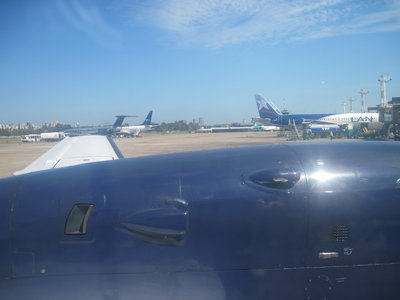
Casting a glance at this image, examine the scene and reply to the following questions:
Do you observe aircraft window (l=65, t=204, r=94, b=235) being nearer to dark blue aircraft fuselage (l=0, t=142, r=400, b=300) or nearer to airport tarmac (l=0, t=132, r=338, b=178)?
dark blue aircraft fuselage (l=0, t=142, r=400, b=300)

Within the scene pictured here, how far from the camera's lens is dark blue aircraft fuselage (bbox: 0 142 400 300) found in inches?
70.3

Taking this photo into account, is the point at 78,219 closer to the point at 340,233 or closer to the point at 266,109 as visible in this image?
the point at 340,233

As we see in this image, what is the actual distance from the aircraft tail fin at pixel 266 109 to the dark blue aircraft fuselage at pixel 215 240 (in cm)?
4556

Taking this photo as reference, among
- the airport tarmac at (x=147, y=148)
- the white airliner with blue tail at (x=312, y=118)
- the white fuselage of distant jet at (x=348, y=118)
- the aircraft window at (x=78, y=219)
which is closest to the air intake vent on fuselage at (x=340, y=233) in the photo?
the aircraft window at (x=78, y=219)

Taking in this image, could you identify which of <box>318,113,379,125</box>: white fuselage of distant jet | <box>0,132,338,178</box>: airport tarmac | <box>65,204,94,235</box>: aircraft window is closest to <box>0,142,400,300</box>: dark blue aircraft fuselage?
<box>65,204,94,235</box>: aircraft window

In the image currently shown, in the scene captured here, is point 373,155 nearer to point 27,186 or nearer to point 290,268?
point 290,268

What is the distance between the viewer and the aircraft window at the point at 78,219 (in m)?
1.84

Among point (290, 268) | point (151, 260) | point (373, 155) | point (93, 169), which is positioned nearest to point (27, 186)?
point (93, 169)

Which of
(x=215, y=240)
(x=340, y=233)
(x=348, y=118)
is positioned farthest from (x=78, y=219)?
(x=348, y=118)

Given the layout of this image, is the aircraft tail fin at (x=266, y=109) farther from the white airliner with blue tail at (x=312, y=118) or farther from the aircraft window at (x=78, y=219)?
the aircraft window at (x=78, y=219)

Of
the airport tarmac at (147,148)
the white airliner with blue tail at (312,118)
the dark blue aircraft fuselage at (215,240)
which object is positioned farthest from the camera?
the white airliner with blue tail at (312,118)

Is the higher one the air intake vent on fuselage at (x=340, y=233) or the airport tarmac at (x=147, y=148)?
the air intake vent on fuselage at (x=340, y=233)

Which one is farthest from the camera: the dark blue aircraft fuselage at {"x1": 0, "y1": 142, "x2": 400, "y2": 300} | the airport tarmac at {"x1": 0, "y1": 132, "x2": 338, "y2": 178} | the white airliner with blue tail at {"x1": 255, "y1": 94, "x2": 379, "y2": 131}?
the white airliner with blue tail at {"x1": 255, "y1": 94, "x2": 379, "y2": 131}

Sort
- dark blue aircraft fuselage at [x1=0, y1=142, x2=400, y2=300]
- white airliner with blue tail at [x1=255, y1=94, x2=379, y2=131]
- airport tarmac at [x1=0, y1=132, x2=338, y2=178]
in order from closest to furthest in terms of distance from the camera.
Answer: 1. dark blue aircraft fuselage at [x1=0, y1=142, x2=400, y2=300]
2. airport tarmac at [x1=0, y1=132, x2=338, y2=178]
3. white airliner with blue tail at [x1=255, y1=94, x2=379, y2=131]
